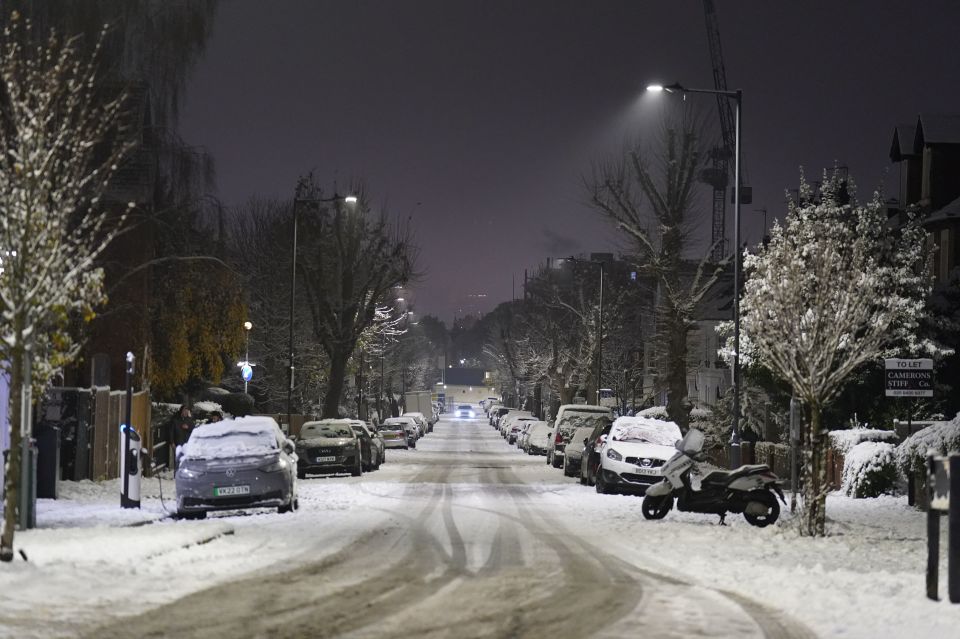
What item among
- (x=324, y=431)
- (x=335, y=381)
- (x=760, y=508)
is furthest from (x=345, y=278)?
(x=760, y=508)

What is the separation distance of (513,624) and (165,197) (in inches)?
706

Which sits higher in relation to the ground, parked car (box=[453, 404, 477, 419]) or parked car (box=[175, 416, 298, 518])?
parked car (box=[175, 416, 298, 518])

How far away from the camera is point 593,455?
99.2 ft

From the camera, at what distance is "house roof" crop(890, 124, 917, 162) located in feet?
129

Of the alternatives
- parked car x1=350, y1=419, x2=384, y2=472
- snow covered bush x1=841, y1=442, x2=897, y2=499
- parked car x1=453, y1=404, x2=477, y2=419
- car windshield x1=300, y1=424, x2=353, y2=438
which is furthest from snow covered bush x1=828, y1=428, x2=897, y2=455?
parked car x1=453, y1=404, x2=477, y2=419

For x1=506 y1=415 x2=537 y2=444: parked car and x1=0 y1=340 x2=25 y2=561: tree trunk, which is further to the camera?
x1=506 y1=415 x2=537 y2=444: parked car

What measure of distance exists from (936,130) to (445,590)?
31017 mm

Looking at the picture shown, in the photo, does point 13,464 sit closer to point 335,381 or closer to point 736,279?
point 736,279

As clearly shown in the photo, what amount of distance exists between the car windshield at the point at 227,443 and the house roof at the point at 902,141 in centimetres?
2548

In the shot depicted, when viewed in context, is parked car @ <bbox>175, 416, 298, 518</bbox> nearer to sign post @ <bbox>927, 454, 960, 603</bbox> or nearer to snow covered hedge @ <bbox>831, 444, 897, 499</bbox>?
snow covered hedge @ <bbox>831, 444, 897, 499</bbox>

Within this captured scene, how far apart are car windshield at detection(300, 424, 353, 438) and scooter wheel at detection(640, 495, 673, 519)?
15.5 m

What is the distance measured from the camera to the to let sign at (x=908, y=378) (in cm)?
2153

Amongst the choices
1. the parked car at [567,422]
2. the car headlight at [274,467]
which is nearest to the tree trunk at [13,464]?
the car headlight at [274,467]

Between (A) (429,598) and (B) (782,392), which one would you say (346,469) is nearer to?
(B) (782,392)
